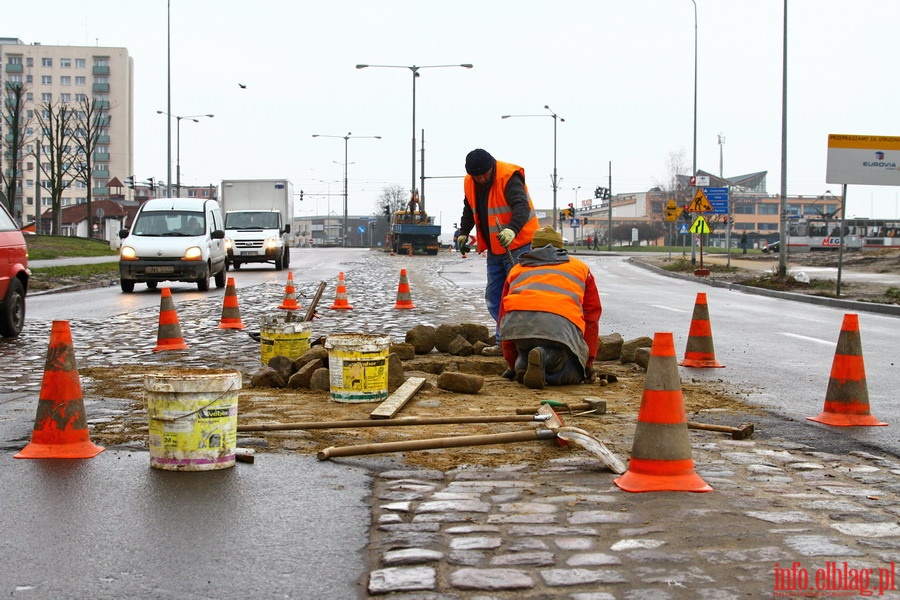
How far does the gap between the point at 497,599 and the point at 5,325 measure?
10.1 metres

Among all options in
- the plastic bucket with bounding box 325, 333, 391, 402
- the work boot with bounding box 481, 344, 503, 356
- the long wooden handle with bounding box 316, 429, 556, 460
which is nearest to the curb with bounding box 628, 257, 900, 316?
the work boot with bounding box 481, 344, 503, 356

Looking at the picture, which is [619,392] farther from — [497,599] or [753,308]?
[753,308]

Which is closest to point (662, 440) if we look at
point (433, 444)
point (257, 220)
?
point (433, 444)

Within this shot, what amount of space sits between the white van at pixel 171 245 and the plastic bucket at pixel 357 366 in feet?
50.9

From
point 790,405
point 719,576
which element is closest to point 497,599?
point 719,576

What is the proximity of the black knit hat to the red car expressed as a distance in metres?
5.74

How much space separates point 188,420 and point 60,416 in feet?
3.07

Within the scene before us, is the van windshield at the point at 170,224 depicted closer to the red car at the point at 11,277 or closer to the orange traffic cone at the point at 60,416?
the red car at the point at 11,277

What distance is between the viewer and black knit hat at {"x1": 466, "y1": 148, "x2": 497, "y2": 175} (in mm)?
9805

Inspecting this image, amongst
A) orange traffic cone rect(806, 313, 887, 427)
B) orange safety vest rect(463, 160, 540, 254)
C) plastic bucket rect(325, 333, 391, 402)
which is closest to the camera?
orange traffic cone rect(806, 313, 887, 427)

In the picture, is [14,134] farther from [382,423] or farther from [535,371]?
[382,423]

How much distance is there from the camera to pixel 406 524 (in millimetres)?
4273

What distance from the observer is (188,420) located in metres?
5.13

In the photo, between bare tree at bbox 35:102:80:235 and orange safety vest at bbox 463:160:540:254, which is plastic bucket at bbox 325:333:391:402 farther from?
bare tree at bbox 35:102:80:235
